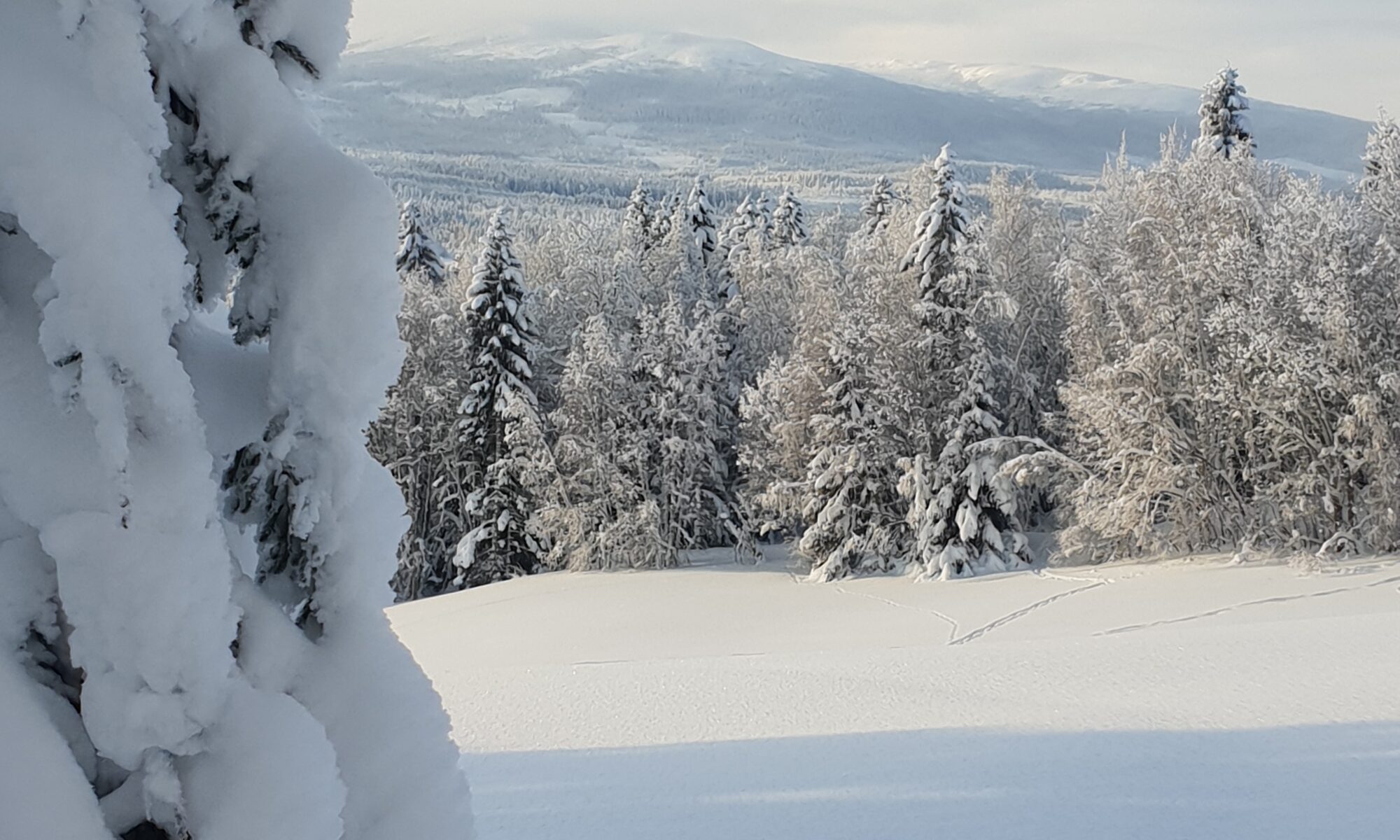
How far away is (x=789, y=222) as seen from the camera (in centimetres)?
4197

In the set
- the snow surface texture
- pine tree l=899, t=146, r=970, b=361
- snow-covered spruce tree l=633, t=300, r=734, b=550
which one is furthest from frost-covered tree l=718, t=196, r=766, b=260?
the snow surface texture

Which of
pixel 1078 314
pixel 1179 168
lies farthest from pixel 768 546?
pixel 1179 168

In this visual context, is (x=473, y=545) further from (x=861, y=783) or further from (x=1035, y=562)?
(x=861, y=783)

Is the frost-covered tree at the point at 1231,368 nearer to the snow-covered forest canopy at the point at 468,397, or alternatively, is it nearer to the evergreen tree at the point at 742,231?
the snow-covered forest canopy at the point at 468,397

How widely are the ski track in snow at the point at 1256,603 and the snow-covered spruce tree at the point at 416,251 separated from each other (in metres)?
24.9

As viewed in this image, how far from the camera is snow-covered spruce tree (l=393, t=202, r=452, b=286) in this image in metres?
36.2

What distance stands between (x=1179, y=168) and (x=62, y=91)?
24629 mm

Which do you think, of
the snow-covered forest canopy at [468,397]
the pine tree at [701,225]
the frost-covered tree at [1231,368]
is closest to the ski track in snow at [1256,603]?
the frost-covered tree at [1231,368]

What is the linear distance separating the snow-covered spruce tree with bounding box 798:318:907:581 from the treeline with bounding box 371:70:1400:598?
8 cm

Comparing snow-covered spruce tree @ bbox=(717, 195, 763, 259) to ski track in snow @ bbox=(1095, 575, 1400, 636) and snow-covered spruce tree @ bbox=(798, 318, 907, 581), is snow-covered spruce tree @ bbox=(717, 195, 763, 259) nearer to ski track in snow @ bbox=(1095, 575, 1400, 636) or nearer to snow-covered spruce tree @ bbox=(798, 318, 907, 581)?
snow-covered spruce tree @ bbox=(798, 318, 907, 581)

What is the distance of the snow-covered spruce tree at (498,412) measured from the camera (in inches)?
1153

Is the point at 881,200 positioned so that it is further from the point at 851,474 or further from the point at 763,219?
the point at 851,474

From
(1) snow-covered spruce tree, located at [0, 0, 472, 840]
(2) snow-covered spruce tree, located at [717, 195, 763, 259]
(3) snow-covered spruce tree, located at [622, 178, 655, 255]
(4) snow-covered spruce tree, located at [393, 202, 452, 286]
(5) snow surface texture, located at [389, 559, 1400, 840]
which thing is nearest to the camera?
(1) snow-covered spruce tree, located at [0, 0, 472, 840]

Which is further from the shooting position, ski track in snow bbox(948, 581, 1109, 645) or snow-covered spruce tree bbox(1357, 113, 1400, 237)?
snow-covered spruce tree bbox(1357, 113, 1400, 237)
